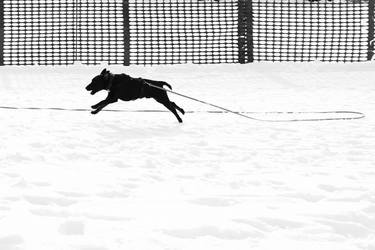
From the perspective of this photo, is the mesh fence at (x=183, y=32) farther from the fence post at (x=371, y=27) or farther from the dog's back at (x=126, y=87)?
the dog's back at (x=126, y=87)

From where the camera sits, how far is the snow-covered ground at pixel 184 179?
3193 mm

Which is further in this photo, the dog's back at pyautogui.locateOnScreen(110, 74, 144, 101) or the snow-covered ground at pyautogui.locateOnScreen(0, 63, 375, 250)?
the dog's back at pyautogui.locateOnScreen(110, 74, 144, 101)

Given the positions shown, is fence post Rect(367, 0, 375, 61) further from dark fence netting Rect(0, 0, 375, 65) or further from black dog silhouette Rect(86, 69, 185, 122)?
black dog silhouette Rect(86, 69, 185, 122)

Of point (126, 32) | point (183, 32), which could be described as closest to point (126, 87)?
point (126, 32)

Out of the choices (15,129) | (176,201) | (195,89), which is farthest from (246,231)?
(195,89)

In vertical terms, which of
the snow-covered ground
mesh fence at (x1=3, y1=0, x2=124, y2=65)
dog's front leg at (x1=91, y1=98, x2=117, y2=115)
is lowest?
the snow-covered ground

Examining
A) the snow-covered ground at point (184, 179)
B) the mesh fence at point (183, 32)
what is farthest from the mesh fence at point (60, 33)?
the snow-covered ground at point (184, 179)

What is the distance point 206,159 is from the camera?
5180 mm

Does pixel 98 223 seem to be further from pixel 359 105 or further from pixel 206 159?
pixel 359 105

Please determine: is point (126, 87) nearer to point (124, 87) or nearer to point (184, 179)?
point (124, 87)

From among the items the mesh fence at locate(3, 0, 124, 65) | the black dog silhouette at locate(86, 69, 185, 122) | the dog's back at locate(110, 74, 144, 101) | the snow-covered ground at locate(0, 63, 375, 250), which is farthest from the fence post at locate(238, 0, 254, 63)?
the dog's back at locate(110, 74, 144, 101)

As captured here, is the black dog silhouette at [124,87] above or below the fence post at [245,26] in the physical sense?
below

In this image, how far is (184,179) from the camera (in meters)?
4.44

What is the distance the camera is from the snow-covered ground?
126 inches
